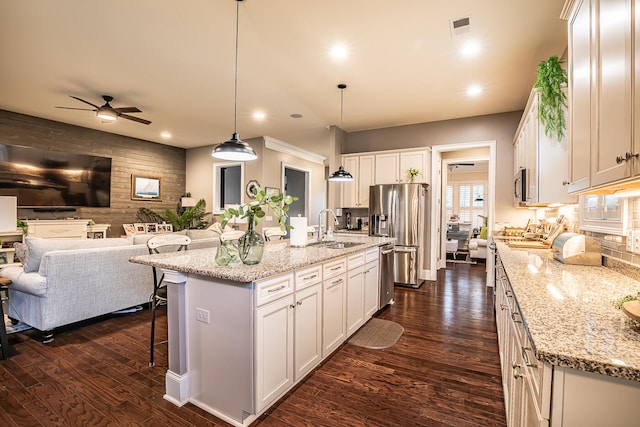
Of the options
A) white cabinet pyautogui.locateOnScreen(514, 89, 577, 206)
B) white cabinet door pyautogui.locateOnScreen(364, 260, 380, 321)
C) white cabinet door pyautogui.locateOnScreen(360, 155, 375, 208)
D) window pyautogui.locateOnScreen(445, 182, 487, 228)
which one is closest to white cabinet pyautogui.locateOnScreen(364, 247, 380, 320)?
white cabinet door pyautogui.locateOnScreen(364, 260, 380, 321)

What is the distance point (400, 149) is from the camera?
18.8 ft

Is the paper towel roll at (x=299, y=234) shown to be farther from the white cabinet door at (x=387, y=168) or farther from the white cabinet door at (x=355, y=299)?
A: the white cabinet door at (x=387, y=168)

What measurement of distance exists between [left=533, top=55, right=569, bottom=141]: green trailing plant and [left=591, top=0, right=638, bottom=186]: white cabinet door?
1113mm

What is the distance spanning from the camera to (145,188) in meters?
7.21

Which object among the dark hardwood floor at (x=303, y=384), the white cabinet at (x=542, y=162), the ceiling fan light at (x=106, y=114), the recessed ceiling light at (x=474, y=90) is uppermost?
the recessed ceiling light at (x=474, y=90)

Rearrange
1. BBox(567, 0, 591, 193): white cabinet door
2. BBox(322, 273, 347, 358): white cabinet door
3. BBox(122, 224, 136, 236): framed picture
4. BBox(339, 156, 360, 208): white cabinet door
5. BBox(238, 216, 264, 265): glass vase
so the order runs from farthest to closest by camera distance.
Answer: BBox(122, 224, 136, 236): framed picture
BBox(339, 156, 360, 208): white cabinet door
BBox(322, 273, 347, 358): white cabinet door
BBox(238, 216, 264, 265): glass vase
BBox(567, 0, 591, 193): white cabinet door

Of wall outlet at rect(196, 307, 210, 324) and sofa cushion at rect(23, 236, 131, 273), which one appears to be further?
sofa cushion at rect(23, 236, 131, 273)

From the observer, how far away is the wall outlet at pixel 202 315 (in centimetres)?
192

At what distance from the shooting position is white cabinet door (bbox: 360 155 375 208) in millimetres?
5762

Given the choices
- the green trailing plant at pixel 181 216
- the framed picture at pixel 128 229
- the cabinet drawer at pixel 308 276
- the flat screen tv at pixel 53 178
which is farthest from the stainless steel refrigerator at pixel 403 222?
the flat screen tv at pixel 53 178

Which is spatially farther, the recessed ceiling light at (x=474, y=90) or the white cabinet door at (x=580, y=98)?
the recessed ceiling light at (x=474, y=90)

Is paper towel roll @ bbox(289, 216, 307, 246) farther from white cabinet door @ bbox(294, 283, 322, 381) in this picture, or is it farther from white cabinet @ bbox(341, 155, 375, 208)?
white cabinet @ bbox(341, 155, 375, 208)

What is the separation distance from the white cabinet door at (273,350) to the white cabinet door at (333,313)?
45 cm

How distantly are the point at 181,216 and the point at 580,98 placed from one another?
294 inches
